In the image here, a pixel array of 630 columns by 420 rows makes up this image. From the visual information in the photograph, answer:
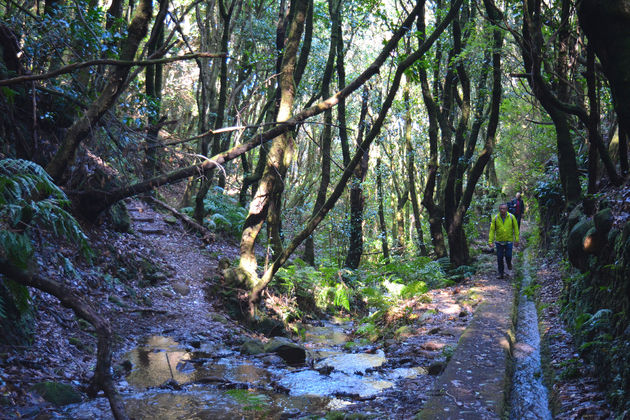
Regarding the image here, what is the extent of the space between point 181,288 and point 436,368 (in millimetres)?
6054

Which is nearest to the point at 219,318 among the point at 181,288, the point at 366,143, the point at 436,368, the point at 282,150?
the point at 181,288

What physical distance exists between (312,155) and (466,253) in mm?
14513

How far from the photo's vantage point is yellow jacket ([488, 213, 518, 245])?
1255 centimetres

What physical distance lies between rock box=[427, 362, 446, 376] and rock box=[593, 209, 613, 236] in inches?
96.7

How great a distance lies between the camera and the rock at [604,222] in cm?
546

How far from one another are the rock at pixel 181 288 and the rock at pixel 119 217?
5.58 feet

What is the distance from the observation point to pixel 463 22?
47.6 ft

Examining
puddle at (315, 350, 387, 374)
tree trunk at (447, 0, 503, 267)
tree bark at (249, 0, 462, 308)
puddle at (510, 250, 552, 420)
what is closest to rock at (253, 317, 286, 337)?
tree bark at (249, 0, 462, 308)

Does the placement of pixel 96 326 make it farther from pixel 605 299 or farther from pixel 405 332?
pixel 405 332

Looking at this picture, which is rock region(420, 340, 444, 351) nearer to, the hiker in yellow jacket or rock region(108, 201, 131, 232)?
the hiker in yellow jacket

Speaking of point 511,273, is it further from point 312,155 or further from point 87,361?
point 312,155

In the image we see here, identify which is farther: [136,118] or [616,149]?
[136,118]

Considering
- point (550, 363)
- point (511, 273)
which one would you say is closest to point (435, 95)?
point (511, 273)

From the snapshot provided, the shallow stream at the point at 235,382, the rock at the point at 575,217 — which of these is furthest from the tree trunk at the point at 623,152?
the shallow stream at the point at 235,382
